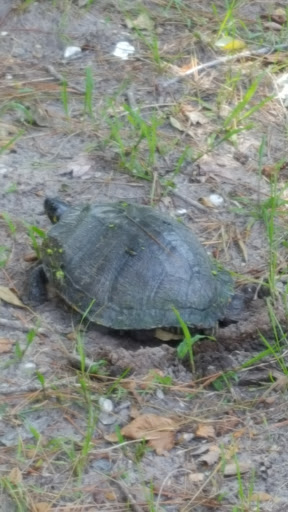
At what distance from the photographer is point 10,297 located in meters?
3.62

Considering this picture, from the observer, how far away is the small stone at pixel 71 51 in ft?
16.9

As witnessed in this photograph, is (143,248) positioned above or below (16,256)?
above

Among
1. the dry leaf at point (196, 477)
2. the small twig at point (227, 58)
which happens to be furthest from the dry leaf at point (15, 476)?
the small twig at point (227, 58)

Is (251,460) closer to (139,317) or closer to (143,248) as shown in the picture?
(139,317)

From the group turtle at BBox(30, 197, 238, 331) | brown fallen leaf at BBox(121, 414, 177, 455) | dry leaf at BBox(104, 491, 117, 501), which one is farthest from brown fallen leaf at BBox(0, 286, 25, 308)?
dry leaf at BBox(104, 491, 117, 501)

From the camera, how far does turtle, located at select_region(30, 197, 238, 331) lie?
3447mm

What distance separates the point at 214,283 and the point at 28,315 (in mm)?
781

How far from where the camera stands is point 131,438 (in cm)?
299

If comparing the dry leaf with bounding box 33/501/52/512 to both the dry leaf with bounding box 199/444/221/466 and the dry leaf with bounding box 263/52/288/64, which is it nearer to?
the dry leaf with bounding box 199/444/221/466

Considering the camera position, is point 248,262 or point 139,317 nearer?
point 139,317

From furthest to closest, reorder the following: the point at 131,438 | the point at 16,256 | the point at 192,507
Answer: the point at 16,256 < the point at 131,438 < the point at 192,507

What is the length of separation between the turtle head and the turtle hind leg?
0.80 feet

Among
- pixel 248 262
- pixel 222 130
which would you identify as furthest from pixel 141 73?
pixel 248 262

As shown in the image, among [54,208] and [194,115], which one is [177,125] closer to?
[194,115]
